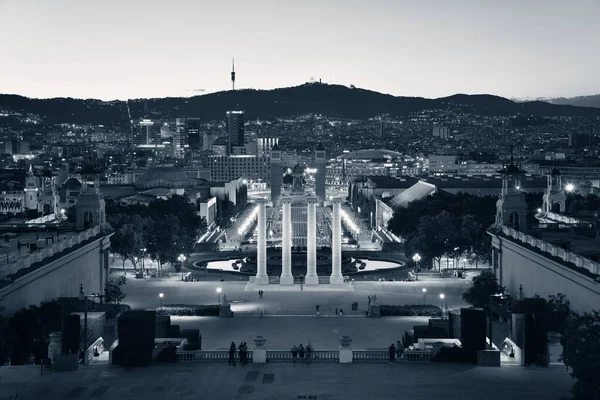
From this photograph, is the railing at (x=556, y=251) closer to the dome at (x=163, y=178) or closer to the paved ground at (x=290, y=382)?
the paved ground at (x=290, y=382)

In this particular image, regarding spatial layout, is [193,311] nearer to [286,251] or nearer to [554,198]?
[286,251]

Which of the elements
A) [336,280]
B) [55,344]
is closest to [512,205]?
[336,280]

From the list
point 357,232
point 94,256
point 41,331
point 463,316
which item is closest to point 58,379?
point 41,331

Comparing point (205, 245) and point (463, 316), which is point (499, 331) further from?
point (205, 245)

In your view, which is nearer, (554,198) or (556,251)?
(556,251)

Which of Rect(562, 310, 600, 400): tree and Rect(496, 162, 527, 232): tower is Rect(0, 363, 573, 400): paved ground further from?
Rect(496, 162, 527, 232): tower

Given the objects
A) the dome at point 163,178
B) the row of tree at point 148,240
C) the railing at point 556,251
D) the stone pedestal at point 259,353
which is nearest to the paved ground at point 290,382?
the stone pedestal at point 259,353
